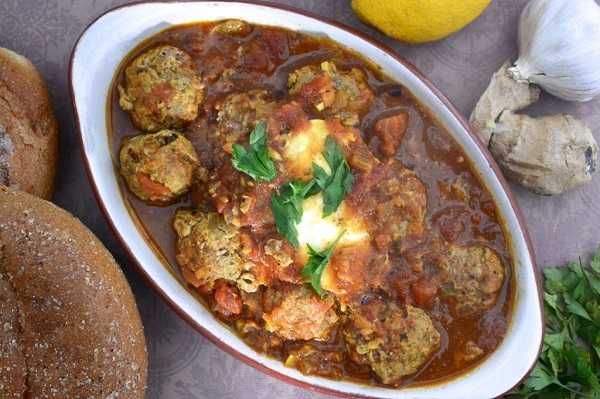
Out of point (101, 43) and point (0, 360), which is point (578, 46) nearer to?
point (101, 43)

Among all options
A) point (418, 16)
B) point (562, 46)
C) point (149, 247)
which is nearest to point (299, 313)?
point (149, 247)

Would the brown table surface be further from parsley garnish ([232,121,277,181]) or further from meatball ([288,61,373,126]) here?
parsley garnish ([232,121,277,181])

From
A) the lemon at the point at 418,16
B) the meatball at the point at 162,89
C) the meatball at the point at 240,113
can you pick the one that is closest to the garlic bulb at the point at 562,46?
the lemon at the point at 418,16

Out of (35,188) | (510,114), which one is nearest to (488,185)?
(510,114)

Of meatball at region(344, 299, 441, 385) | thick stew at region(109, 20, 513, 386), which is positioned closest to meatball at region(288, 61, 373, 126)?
thick stew at region(109, 20, 513, 386)

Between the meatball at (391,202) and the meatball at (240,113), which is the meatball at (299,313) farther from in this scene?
the meatball at (240,113)

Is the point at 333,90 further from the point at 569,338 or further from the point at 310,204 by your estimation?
the point at 569,338
